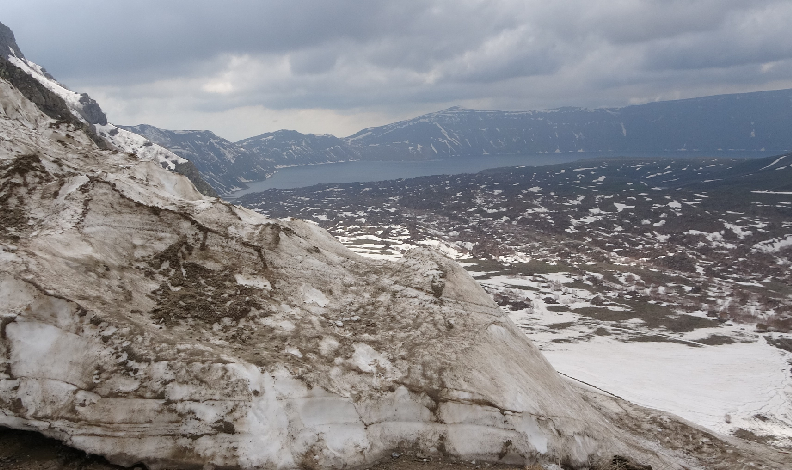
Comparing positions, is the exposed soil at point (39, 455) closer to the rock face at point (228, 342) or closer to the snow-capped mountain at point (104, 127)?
the rock face at point (228, 342)

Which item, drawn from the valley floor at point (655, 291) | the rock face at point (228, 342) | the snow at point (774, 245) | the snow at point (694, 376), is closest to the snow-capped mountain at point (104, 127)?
the valley floor at point (655, 291)

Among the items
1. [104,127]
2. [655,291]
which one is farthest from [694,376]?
[104,127]

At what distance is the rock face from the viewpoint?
1043 cm

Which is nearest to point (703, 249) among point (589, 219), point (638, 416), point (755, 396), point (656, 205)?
point (589, 219)

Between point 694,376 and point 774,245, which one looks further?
point 774,245

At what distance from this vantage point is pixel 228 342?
12.8m

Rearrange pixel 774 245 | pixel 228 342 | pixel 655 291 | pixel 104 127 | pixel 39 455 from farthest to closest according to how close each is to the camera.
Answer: pixel 104 127
pixel 774 245
pixel 655 291
pixel 228 342
pixel 39 455

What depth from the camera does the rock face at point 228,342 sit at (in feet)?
34.2

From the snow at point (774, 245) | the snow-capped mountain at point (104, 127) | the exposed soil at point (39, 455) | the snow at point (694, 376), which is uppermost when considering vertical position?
the snow-capped mountain at point (104, 127)

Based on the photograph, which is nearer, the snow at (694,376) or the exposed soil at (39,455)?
the exposed soil at (39,455)

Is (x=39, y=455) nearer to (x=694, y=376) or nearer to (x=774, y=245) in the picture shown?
(x=694, y=376)

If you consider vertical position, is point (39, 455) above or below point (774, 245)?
above

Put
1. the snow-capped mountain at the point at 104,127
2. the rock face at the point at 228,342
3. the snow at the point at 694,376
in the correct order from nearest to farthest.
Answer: the rock face at the point at 228,342, the snow at the point at 694,376, the snow-capped mountain at the point at 104,127

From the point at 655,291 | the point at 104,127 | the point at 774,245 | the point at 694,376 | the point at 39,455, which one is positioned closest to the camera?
the point at 39,455
